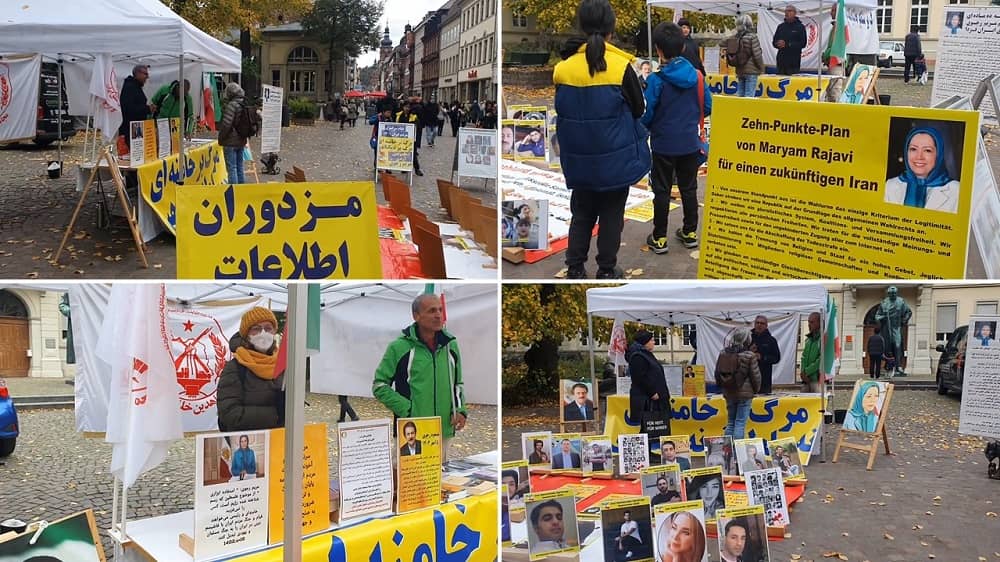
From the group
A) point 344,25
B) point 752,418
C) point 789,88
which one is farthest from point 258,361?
point 344,25

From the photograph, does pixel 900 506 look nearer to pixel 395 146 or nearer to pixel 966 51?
pixel 966 51

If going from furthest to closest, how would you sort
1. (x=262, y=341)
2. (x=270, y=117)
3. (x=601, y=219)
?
1. (x=270, y=117)
2. (x=601, y=219)
3. (x=262, y=341)

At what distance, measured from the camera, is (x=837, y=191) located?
330 centimetres

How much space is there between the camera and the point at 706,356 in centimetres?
1307

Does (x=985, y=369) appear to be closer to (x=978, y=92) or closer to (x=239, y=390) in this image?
(x=978, y=92)

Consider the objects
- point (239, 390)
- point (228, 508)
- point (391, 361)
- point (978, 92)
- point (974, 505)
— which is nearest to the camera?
point (228, 508)

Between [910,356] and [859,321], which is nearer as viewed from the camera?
[859,321]

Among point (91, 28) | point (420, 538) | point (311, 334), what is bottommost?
point (420, 538)

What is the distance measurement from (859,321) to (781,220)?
11415 mm

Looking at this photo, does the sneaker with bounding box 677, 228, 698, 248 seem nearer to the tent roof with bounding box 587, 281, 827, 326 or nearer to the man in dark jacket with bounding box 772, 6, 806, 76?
the tent roof with bounding box 587, 281, 827, 326

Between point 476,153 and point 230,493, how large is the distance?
1108 centimetres

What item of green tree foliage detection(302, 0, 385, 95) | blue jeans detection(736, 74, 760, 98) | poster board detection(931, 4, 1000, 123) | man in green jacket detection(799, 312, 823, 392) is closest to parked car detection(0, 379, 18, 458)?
man in green jacket detection(799, 312, 823, 392)

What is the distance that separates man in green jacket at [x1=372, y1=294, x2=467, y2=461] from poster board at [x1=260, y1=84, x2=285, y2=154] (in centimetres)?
920

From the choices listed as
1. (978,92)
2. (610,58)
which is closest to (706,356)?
(978,92)
